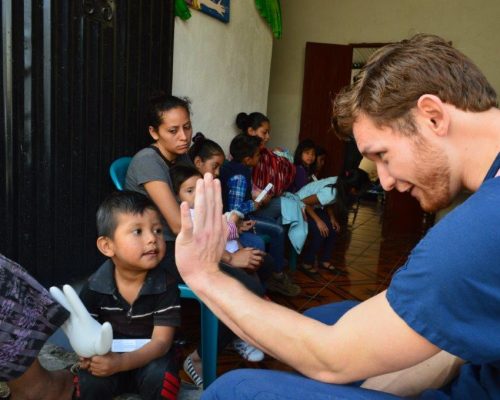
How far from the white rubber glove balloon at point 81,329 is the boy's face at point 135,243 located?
0.86 feet

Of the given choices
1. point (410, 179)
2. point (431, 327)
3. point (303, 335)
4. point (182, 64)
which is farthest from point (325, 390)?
point (182, 64)

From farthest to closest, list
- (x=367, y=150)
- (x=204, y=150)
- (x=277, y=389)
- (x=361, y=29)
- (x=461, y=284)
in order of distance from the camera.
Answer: (x=361, y=29)
(x=204, y=150)
(x=367, y=150)
(x=277, y=389)
(x=461, y=284)

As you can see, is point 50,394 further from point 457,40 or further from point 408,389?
point 457,40

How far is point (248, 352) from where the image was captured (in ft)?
6.53

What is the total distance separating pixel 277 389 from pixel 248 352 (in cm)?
127

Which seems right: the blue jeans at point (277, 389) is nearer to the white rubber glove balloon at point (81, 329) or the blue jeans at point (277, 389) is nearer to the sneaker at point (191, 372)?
the white rubber glove balloon at point (81, 329)

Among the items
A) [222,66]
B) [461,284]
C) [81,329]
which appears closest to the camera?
[461,284]

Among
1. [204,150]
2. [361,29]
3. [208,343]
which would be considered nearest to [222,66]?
[204,150]

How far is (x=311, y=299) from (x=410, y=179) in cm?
200

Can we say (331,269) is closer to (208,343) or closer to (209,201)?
(208,343)

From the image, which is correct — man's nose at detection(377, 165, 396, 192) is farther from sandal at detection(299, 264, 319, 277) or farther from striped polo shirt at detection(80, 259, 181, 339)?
sandal at detection(299, 264, 319, 277)

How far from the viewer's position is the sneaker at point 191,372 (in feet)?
5.53

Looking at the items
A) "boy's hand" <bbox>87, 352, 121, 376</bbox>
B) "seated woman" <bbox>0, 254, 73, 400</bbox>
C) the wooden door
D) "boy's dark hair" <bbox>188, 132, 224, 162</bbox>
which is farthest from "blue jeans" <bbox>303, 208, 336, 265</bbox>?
"seated woman" <bbox>0, 254, 73, 400</bbox>

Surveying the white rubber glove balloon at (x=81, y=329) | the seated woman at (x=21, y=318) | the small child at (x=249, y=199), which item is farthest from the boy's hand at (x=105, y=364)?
the small child at (x=249, y=199)
